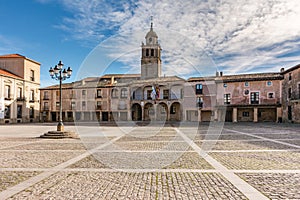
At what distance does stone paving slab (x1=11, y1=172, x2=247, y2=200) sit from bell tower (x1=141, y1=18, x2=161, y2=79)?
38.3 meters

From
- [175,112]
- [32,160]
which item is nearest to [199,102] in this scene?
[175,112]

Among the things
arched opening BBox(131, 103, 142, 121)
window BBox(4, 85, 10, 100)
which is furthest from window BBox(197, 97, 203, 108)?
window BBox(4, 85, 10, 100)

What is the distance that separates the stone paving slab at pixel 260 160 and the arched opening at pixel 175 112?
96.8ft

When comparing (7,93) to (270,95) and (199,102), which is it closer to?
(199,102)

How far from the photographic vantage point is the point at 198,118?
3491 cm

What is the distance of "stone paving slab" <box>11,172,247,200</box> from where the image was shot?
159 inches

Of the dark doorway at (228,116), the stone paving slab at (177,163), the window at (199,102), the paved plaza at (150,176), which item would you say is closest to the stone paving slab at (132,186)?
the paved plaza at (150,176)

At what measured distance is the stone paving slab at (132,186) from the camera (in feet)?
13.2

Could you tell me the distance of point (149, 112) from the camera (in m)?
39.2

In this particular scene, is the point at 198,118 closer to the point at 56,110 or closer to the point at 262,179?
the point at 56,110

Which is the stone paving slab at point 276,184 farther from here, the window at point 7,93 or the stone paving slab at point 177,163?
the window at point 7,93

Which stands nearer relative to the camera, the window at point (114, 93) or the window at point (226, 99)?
the window at point (226, 99)

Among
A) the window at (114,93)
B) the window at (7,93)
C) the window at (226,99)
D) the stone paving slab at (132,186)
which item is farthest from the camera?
the window at (114,93)

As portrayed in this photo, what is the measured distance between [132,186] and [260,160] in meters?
4.27
